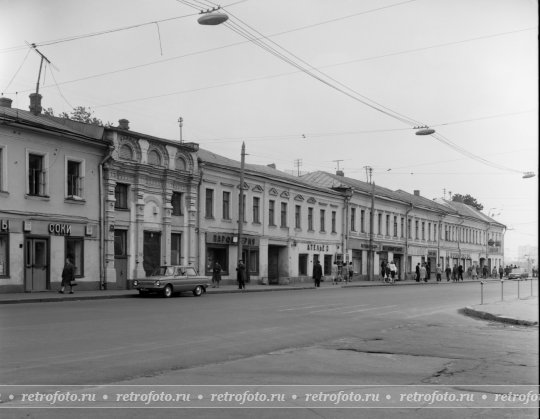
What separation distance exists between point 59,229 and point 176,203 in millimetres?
8802

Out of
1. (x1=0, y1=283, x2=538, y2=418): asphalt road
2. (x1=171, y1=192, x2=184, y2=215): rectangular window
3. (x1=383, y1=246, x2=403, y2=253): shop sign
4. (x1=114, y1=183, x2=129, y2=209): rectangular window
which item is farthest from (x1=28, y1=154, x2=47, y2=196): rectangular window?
(x1=383, y1=246, x2=403, y2=253): shop sign

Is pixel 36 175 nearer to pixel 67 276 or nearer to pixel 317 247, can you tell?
pixel 67 276

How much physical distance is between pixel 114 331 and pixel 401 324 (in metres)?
7.30

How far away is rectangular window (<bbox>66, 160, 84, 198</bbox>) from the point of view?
30.0m

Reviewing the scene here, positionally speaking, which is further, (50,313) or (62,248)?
(62,248)

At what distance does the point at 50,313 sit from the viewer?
57.7 feet

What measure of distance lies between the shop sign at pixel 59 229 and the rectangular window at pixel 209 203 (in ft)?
35.3

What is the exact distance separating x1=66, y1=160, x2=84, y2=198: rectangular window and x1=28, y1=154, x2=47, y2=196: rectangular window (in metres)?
1.62

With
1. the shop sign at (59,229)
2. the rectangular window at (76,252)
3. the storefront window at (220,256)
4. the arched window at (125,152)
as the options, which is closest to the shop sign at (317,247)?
the storefront window at (220,256)

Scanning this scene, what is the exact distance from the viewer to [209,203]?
38875 millimetres

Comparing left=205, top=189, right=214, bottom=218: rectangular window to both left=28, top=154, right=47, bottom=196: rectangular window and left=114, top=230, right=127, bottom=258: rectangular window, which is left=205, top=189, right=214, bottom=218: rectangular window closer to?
left=114, top=230, right=127, bottom=258: rectangular window

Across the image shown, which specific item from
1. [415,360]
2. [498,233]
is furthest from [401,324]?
[498,233]

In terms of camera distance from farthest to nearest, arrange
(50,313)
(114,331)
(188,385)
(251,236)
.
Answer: (251,236) < (50,313) < (114,331) < (188,385)

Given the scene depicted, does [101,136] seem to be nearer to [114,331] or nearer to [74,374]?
[114,331]
